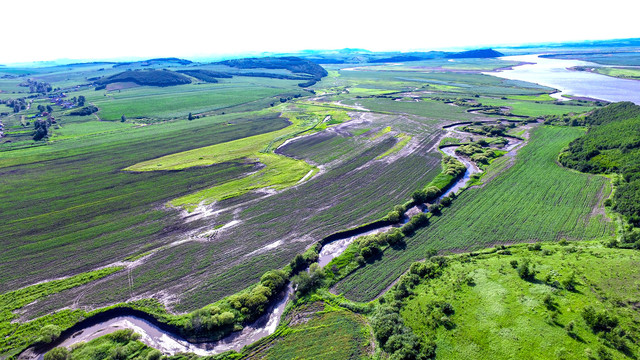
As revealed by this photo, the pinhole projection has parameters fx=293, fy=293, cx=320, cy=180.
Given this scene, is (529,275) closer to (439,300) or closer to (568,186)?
(439,300)

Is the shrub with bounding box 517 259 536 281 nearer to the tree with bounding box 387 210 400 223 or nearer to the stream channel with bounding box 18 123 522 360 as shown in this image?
the tree with bounding box 387 210 400 223

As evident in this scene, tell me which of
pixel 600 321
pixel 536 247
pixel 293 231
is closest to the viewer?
pixel 600 321

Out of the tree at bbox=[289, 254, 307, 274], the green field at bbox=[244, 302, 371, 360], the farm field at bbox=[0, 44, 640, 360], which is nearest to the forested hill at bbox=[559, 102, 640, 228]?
the farm field at bbox=[0, 44, 640, 360]

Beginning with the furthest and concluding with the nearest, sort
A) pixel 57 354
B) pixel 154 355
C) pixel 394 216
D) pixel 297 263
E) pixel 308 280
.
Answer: pixel 394 216 < pixel 297 263 < pixel 308 280 < pixel 154 355 < pixel 57 354

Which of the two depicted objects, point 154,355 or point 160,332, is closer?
point 154,355

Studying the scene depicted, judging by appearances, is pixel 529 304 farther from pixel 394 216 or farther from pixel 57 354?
pixel 57 354

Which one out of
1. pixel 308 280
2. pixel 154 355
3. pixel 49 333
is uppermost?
pixel 308 280

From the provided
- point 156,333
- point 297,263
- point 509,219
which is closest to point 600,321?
point 509,219

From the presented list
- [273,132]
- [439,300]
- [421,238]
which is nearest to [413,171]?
[421,238]
